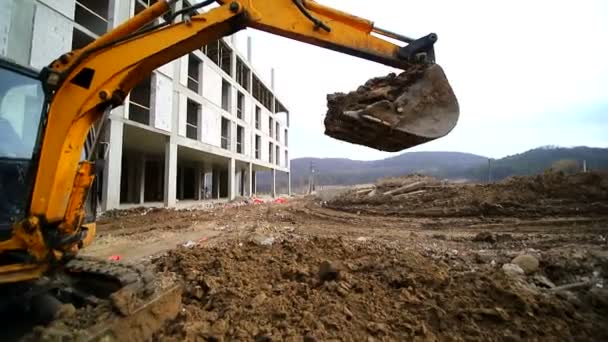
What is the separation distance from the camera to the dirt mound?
2764 millimetres

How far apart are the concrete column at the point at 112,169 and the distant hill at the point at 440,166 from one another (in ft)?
64.3

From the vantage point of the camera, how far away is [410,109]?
3281 mm

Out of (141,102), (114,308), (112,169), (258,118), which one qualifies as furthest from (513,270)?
(258,118)

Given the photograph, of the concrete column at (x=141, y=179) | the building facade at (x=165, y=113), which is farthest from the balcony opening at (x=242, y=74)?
the concrete column at (x=141, y=179)

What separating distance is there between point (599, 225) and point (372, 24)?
9.02 metres

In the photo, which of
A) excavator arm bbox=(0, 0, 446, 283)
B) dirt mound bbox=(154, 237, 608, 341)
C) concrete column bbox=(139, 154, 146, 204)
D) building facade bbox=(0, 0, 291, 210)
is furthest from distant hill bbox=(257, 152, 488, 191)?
excavator arm bbox=(0, 0, 446, 283)

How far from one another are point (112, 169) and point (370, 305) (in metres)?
10.9

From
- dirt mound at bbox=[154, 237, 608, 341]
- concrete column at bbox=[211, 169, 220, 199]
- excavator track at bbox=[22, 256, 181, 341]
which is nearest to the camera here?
excavator track at bbox=[22, 256, 181, 341]

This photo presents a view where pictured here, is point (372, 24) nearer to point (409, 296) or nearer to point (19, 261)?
point (409, 296)

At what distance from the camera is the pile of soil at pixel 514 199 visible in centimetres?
1065

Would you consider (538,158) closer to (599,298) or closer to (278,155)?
(278,155)

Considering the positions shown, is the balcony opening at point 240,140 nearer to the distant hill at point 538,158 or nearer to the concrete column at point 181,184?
the concrete column at point 181,184

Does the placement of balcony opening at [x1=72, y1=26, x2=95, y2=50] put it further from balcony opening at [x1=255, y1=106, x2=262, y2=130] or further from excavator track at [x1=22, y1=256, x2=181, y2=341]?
balcony opening at [x1=255, y1=106, x2=262, y2=130]

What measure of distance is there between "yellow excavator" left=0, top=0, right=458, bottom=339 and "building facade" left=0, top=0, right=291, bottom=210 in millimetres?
665
